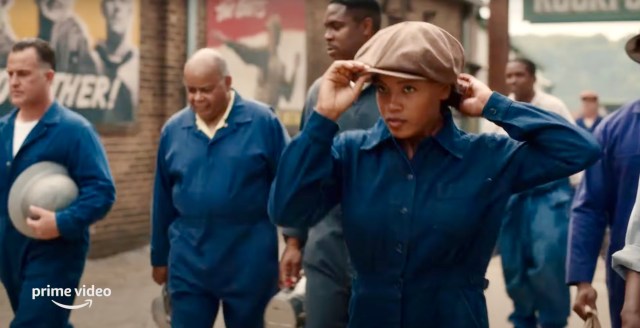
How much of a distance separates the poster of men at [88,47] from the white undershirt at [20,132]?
475cm

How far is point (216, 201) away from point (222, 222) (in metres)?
0.12

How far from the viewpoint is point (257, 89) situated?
1415 cm

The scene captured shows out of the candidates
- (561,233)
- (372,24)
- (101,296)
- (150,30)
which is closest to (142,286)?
(101,296)

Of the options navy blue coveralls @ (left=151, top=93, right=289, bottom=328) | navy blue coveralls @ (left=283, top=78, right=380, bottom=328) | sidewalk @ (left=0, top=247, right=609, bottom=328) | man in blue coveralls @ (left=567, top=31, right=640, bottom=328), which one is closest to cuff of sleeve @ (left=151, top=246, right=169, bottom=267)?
navy blue coveralls @ (left=151, top=93, right=289, bottom=328)

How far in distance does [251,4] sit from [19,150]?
895 centimetres

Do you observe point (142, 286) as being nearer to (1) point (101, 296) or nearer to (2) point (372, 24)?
(1) point (101, 296)

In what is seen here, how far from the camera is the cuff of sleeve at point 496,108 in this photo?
3246mm

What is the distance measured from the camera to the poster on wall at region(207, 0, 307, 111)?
14.0m

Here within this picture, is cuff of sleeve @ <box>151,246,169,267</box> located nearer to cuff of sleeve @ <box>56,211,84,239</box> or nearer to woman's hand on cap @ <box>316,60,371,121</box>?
cuff of sleeve @ <box>56,211,84,239</box>

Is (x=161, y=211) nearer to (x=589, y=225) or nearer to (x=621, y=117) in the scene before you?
(x=589, y=225)

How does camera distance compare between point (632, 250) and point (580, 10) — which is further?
point (580, 10)

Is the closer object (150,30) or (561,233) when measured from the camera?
(561,233)

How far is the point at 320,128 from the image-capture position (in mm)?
3080

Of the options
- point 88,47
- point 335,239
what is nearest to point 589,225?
point 335,239
